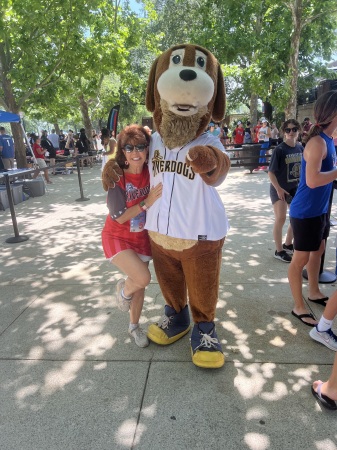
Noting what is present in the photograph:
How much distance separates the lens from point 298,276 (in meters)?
2.97

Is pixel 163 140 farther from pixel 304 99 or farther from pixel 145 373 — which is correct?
pixel 304 99

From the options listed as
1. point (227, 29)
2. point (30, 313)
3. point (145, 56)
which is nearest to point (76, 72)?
point (227, 29)

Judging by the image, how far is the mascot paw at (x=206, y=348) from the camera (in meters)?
2.46

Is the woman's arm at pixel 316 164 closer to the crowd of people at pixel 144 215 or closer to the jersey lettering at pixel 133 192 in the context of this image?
the crowd of people at pixel 144 215

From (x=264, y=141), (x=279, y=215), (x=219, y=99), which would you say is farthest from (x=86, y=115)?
(x=219, y=99)

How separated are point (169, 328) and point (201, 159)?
143 centimetres

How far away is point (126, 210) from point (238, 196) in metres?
6.04

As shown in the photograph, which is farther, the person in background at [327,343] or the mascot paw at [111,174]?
the mascot paw at [111,174]

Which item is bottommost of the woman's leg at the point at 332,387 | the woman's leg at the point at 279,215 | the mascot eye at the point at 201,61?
the woman's leg at the point at 332,387

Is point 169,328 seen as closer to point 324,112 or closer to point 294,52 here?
point 324,112

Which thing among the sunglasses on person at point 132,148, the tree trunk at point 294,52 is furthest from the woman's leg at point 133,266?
the tree trunk at point 294,52

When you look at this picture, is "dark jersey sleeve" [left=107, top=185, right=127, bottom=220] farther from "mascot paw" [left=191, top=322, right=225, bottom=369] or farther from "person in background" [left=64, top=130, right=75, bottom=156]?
"person in background" [left=64, top=130, right=75, bottom=156]

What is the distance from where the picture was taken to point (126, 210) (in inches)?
95.0

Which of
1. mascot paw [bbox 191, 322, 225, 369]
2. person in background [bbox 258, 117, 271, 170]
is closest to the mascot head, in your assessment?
mascot paw [bbox 191, 322, 225, 369]
